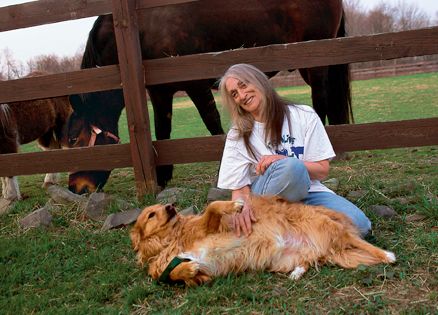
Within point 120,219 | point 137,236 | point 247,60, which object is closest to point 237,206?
point 137,236

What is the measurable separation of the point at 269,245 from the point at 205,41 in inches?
135

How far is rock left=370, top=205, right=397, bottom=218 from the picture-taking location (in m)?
3.62

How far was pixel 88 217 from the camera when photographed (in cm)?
439

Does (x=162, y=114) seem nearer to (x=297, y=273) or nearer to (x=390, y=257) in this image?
(x=297, y=273)

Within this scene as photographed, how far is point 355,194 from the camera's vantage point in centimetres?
417

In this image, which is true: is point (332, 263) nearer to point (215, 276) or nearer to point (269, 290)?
point (269, 290)

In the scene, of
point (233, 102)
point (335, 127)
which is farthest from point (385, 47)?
point (233, 102)

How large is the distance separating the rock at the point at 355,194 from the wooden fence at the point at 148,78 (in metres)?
0.42

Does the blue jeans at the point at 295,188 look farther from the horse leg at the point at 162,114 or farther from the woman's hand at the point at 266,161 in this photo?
the horse leg at the point at 162,114

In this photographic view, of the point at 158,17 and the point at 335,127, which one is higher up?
the point at 158,17

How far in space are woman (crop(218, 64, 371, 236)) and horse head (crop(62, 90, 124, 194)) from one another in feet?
8.60

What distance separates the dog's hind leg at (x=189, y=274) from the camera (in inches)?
103

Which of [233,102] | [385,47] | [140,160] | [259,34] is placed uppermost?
[259,34]

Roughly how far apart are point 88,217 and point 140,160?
0.74 metres
